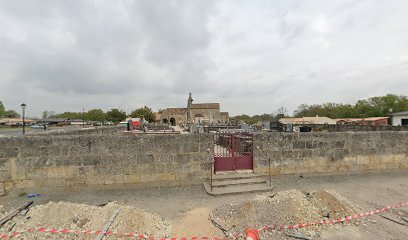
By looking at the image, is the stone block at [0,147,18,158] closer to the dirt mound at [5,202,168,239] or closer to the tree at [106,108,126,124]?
the dirt mound at [5,202,168,239]

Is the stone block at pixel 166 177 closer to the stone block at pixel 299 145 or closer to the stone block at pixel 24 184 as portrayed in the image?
the stone block at pixel 24 184

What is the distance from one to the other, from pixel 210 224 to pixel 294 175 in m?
4.36

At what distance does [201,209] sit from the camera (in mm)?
5059

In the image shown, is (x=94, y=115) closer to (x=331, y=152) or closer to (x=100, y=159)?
(x=100, y=159)

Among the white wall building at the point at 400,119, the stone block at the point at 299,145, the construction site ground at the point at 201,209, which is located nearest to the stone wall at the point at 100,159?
the construction site ground at the point at 201,209

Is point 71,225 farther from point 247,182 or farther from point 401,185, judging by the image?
point 401,185

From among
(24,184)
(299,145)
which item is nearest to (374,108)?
(299,145)

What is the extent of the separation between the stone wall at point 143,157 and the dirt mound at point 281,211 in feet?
7.22

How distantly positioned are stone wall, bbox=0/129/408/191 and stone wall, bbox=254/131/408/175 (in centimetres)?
3

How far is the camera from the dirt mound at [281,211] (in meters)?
4.33

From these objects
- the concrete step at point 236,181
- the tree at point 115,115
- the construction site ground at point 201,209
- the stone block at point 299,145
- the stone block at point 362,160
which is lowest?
the construction site ground at point 201,209

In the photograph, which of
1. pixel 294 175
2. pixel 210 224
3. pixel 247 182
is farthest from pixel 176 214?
pixel 294 175

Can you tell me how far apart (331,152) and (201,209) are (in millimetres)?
5631

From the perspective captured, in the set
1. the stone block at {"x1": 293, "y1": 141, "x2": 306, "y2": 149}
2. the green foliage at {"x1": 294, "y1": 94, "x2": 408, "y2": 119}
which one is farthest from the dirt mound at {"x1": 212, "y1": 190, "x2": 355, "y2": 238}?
the green foliage at {"x1": 294, "y1": 94, "x2": 408, "y2": 119}
